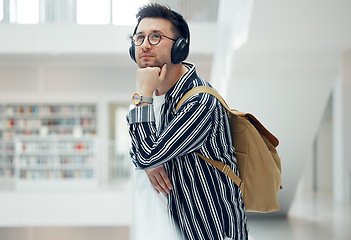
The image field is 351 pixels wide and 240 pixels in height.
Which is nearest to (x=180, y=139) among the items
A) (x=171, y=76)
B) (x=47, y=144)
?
(x=171, y=76)

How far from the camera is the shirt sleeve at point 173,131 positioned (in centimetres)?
122

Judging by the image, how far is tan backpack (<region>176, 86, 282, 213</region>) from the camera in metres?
1.35

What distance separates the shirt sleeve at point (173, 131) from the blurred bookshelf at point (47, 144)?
25.1ft

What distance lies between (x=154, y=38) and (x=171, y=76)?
14cm

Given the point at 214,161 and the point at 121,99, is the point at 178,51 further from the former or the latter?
the point at 121,99

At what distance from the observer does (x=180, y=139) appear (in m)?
1.22

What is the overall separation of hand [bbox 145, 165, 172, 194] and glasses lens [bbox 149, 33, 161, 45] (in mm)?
392

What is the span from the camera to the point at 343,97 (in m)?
8.05

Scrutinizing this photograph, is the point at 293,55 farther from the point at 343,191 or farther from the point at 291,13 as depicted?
the point at 343,191

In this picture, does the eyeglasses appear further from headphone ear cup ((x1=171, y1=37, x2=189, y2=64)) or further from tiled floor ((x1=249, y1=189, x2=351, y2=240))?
tiled floor ((x1=249, y1=189, x2=351, y2=240))

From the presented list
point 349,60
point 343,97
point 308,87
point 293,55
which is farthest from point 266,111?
point 343,97

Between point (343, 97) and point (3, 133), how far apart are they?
7.93m

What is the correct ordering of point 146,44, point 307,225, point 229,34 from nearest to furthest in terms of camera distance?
point 146,44 → point 229,34 → point 307,225

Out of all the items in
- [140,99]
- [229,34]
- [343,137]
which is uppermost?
[229,34]
